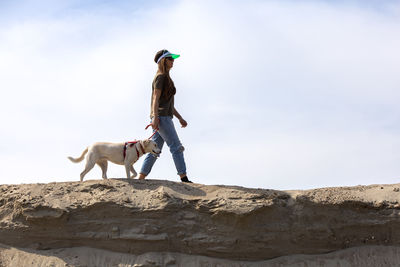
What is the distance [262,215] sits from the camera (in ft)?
30.0

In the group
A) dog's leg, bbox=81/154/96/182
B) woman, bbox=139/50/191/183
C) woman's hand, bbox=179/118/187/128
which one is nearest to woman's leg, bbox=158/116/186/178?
woman, bbox=139/50/191/183

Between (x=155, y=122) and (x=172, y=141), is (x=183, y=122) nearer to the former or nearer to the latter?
(x=172, y=141)

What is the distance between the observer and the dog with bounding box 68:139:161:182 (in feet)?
30.5

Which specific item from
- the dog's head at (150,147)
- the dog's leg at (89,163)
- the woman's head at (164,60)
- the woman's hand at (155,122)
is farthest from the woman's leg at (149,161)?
the woman's head at (164,60)

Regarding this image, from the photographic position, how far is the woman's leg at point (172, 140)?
9.12 meters

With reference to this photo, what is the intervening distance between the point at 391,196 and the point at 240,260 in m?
2.82

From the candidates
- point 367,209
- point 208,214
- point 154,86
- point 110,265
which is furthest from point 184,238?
point 367,209

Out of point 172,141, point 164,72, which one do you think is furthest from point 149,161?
point 164,72

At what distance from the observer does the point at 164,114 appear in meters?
9.24

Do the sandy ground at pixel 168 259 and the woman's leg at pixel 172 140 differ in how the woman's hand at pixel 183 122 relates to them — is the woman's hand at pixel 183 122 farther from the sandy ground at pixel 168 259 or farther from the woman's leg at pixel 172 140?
the sandy ground at pixel 168 259

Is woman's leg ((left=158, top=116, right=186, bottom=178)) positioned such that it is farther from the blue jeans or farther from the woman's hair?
the woman's hair

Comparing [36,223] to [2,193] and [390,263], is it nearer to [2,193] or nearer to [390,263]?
[2,193]

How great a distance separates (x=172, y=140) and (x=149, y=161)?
23.8 inches

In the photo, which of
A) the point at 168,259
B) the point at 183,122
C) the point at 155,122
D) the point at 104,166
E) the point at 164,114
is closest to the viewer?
the point at 168,259
